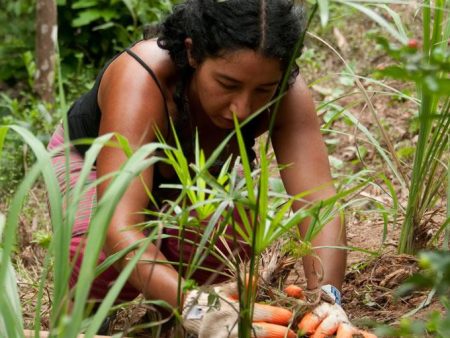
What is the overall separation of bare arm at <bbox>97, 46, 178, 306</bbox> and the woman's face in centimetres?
16

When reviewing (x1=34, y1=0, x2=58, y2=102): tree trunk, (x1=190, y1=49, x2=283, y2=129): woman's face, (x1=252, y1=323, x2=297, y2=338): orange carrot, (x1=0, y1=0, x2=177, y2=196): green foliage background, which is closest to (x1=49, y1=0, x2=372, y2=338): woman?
(x1=190, y1=49, x2=283, y2=129): woman's face

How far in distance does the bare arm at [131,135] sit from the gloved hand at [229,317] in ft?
0.46

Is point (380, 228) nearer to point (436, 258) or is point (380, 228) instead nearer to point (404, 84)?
point (404, 84)

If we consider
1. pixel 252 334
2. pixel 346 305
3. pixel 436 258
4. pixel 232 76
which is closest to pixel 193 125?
pixel 232 76

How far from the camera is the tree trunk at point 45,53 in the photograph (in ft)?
16.4

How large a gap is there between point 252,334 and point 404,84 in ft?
10.2

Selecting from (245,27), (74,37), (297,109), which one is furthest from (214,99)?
(74,37)

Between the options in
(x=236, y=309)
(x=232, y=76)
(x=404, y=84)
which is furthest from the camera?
(x=404, y=84)

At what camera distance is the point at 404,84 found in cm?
466

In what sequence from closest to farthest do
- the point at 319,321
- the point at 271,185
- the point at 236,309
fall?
the point at 236,309
the point at 319,321
the point at 271,185

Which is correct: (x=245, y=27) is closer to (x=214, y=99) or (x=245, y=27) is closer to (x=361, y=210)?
(x=214, y=99)

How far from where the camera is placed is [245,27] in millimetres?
2166

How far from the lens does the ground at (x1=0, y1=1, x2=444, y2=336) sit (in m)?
2.41

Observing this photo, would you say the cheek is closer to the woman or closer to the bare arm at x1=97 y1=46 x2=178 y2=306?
the woman
